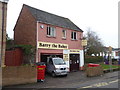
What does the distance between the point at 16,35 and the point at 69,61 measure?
7.93m

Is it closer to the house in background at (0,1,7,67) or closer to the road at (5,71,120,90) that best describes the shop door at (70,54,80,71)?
the road at (5,71,120,90)

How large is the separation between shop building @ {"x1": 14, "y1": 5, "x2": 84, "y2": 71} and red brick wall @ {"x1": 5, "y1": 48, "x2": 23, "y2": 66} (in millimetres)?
1789

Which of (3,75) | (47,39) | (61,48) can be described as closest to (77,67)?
(61,48)

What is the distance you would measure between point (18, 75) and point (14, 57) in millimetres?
4985

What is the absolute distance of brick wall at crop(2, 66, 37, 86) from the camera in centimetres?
1232

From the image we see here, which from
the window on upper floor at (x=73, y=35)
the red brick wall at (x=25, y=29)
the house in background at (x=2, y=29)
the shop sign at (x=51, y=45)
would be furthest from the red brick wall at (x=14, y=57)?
the window on upper floor at (x=73, y=35)

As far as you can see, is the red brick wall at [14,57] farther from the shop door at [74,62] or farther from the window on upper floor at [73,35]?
the window on upper floor at [73,35]

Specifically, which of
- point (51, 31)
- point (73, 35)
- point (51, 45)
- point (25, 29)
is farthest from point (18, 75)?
point (73, 35)

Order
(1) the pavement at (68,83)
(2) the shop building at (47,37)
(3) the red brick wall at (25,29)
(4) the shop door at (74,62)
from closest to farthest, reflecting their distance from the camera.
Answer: (1) the pavement at (68,83) < (2) the shop building at (47,37) < (3) the red brick wall at (25,29) < (4) the shop door at (74,62)

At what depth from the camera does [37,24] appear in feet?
61.3

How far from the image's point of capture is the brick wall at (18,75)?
1232 centimetres

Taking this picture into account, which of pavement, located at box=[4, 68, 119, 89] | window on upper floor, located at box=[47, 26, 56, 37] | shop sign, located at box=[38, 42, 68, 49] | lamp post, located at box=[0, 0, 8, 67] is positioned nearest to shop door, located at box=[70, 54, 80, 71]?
shop sign, located at box=[38, 42, 68, 49]

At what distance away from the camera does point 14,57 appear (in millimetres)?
17484

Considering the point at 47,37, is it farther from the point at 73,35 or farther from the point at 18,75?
the point at 18,75
